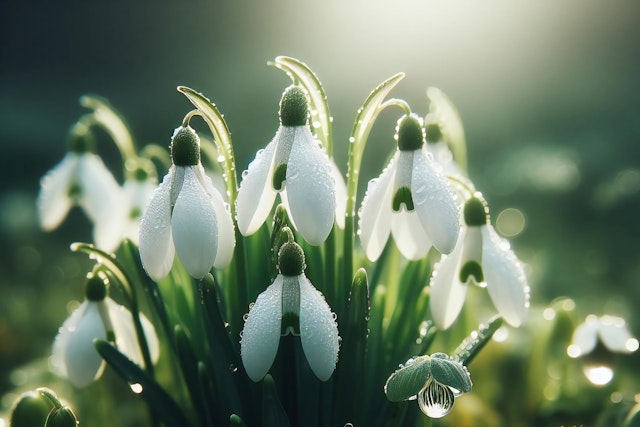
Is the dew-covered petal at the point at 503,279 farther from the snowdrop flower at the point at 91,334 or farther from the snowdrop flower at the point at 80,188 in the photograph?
the snowdrop flower at the point at 80,188

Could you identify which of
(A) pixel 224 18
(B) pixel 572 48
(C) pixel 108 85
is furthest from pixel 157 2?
(B) pixel 572 48

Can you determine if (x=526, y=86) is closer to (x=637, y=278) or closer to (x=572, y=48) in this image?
(x=572, y=48)

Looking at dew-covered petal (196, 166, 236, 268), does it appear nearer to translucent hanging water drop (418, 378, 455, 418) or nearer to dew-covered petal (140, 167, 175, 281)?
dew-covered petal (140, 167, 175, 281)

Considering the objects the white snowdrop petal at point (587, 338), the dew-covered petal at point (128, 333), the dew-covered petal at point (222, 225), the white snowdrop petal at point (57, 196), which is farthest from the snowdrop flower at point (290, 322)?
the white snowdrop petal at point (57, 196)

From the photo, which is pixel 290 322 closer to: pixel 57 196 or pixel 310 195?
pixel 310 195

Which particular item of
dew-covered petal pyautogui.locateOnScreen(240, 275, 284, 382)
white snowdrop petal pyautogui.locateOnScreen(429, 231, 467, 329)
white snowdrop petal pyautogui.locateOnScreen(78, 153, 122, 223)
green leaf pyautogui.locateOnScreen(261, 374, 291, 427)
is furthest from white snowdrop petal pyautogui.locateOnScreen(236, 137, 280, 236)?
→ white snowdrop petal pyautogui.locateOnScreen(78, 153, 122, 223)

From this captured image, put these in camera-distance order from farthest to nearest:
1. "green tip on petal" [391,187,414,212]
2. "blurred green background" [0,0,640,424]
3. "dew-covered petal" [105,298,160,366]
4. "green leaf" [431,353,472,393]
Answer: "blurred green background" [0,0,640,424] → "dew-covered petal" [105,298,160,366] → "green tip on petal" [391,187,414,212] → "green leaf" [431,353,472,393]

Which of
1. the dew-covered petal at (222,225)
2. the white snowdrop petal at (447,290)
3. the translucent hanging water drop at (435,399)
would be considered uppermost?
the white snowdrop petal at (447,290)
